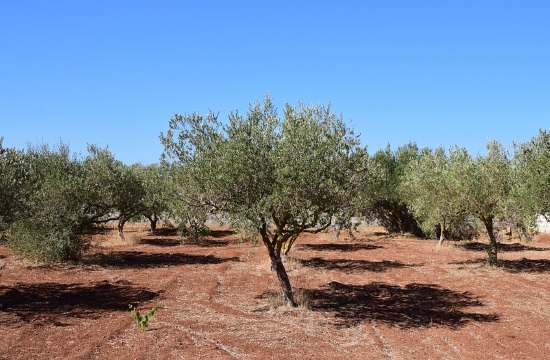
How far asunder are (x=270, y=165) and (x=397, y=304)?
9732mm

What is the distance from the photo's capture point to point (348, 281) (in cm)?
2619

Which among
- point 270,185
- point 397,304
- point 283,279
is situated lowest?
point 397,304

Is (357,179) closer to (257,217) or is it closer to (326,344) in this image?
(257,217)

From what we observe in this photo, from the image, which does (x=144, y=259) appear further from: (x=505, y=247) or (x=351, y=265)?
(x=505, y=247)

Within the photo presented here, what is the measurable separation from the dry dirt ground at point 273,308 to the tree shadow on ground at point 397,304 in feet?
0.18

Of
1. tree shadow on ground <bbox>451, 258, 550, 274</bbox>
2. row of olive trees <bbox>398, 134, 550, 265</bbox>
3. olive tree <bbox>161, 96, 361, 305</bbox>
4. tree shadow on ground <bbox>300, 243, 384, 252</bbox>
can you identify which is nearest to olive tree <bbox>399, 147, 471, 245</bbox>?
row of olive trees <bbox>398, 134, 550, 265</bbox>

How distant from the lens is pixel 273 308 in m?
19.0

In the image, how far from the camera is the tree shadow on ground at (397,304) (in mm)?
17703

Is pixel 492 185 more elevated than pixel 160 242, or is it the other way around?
pixel 492 185

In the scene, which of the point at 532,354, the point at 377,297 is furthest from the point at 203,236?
the point at 532,354

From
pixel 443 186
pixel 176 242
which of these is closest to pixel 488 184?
pixel 443 186

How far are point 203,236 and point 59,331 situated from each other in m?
36.0

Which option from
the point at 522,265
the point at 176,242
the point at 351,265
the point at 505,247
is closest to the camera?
the point at 522,265

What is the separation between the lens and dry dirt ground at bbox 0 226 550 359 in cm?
1400
